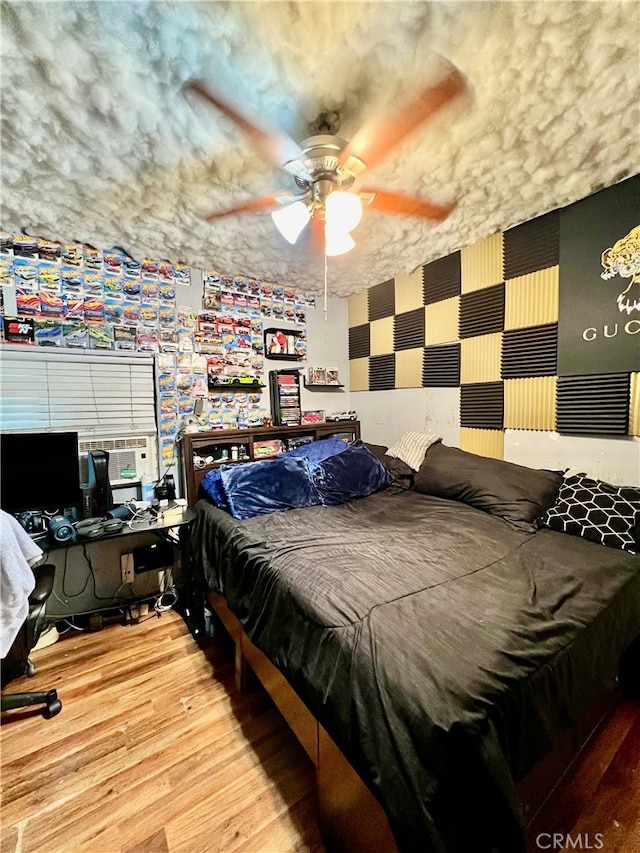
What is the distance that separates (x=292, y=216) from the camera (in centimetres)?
164

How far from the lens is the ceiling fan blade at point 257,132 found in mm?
1246

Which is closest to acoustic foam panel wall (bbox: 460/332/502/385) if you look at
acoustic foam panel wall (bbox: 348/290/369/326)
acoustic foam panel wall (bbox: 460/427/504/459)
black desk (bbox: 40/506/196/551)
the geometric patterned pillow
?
acoustic foam panel wall (bbox: 460/427/504/459)

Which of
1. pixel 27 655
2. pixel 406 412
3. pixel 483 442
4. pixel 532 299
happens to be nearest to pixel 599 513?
pixel 483 442

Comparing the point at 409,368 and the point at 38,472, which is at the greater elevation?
the point at 409,368

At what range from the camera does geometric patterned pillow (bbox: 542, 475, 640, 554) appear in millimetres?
1593

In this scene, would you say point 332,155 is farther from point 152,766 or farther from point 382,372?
point 152,766

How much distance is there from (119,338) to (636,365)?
3.39 meters

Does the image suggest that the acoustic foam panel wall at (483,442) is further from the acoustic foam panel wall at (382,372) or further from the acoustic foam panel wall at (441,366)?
the acoustic foam panel wall at (382,372)

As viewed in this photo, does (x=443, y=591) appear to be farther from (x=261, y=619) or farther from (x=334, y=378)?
(x=334, y=378)

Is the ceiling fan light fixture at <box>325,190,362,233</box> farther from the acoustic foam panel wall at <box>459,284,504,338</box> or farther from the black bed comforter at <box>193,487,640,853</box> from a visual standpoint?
the black bed comforter at <box>193,487,640,853</box>

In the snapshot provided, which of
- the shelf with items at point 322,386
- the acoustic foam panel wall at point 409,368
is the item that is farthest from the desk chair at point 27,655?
the acoustic foam panel wall at point 409,368

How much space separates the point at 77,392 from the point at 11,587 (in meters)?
1.43

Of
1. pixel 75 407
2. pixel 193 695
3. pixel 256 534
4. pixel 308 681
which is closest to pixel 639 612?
pixel 308 681

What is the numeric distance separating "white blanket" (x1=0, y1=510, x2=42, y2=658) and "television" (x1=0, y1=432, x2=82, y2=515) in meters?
0.55
